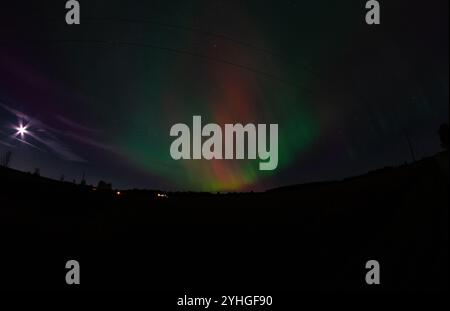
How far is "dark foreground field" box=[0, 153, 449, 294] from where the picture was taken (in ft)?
9.40

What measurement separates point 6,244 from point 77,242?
0.70m

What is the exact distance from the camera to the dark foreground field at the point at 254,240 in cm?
287

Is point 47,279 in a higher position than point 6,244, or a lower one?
lower

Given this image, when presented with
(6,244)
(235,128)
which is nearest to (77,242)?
(6,244)

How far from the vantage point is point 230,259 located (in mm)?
3250

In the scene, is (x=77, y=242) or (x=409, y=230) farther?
(x=77, y=242)

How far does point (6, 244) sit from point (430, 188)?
14.7 ft

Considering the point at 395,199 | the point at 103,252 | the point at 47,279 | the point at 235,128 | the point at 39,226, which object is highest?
the point at 235,128

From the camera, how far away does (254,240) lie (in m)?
3.46

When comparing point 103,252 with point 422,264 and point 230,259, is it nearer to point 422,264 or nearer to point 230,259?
point 230,259
